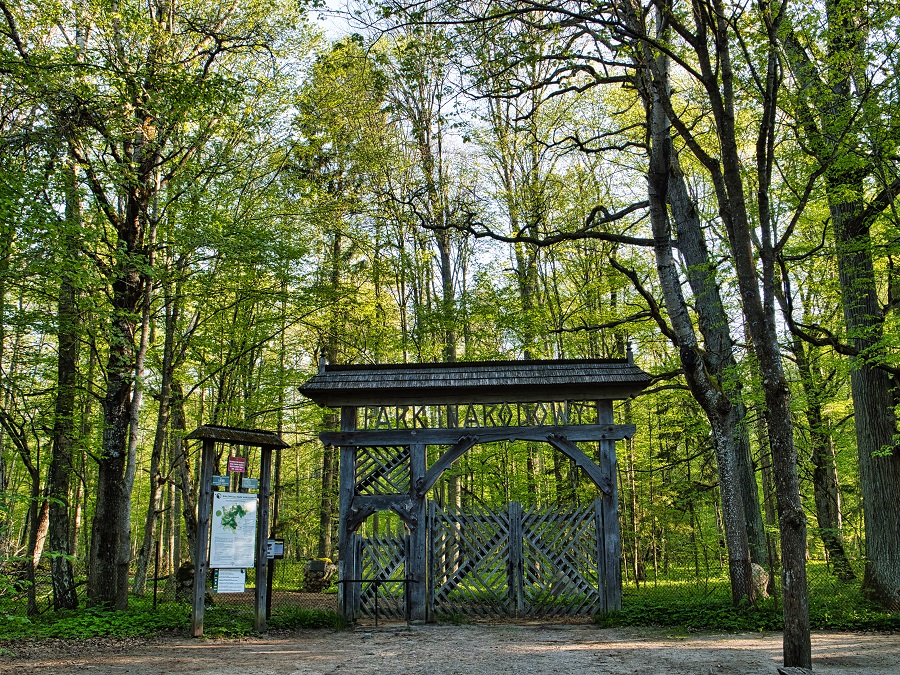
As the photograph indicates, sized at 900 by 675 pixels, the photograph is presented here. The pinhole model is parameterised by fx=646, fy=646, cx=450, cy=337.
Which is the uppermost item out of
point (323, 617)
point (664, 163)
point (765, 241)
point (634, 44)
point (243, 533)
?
point (634, 44)

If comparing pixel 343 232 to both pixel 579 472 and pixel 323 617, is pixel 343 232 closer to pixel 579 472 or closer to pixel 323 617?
pixel 579 472

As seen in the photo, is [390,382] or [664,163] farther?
[390,382]

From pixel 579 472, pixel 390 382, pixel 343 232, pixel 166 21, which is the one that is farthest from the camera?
pixel 343 232

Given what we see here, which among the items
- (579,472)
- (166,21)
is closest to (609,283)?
(579,472)

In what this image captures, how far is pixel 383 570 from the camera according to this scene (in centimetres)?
966

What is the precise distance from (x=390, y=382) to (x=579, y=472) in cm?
740

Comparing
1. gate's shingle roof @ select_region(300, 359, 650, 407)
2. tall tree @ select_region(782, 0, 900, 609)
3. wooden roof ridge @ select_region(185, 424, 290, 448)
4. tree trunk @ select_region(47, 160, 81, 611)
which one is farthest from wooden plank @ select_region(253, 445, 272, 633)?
tall tree @ select_region(782, 0, 900, 609)

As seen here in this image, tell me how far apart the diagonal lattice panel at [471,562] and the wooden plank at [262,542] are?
7.99ft

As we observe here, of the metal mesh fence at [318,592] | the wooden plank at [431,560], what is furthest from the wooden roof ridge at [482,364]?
the metal mesh fence at [318,592]

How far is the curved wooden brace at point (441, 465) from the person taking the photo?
9742mm

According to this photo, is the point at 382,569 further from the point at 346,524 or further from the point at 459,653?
the point at 459,653

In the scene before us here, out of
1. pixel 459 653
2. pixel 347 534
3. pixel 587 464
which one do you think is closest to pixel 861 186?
pixel 587 464

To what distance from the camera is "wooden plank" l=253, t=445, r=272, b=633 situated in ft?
27.7

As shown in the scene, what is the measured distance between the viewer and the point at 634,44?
7.75 m
